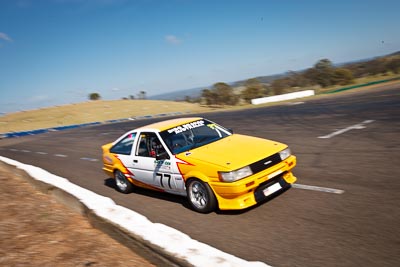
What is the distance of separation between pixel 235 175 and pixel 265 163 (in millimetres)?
629

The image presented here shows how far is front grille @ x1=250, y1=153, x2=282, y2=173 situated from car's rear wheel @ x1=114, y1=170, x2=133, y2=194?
3118mm

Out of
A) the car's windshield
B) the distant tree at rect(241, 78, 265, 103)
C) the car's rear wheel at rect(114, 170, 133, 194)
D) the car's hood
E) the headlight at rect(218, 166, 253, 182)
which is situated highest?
the distant tree at rect(241, 78, 265, 103)

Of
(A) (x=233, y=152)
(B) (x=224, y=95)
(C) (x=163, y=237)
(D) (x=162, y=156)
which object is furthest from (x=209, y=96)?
(C) (x=163, y=237)

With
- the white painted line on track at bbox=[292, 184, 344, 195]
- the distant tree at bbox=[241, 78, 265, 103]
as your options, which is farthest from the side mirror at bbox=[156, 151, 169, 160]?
the distant tree at bbox=[241, 78, 265, 103]

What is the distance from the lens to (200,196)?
5.52 m

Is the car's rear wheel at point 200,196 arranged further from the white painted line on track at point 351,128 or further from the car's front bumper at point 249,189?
the white painted line on track at point 351,128

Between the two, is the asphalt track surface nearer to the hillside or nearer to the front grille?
the front grille

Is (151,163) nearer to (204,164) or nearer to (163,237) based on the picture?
(204,164)

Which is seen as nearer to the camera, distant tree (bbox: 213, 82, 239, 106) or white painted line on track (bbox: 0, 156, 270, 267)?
white painted line on track (bbox: 0, 156, 270, 267)

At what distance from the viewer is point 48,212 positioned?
220 inches

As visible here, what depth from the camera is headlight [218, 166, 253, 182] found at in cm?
497

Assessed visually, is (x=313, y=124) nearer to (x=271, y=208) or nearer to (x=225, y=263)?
(x=271, y=208)

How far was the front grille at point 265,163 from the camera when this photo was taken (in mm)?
5166

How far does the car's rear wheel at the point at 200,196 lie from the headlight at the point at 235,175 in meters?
0.38
